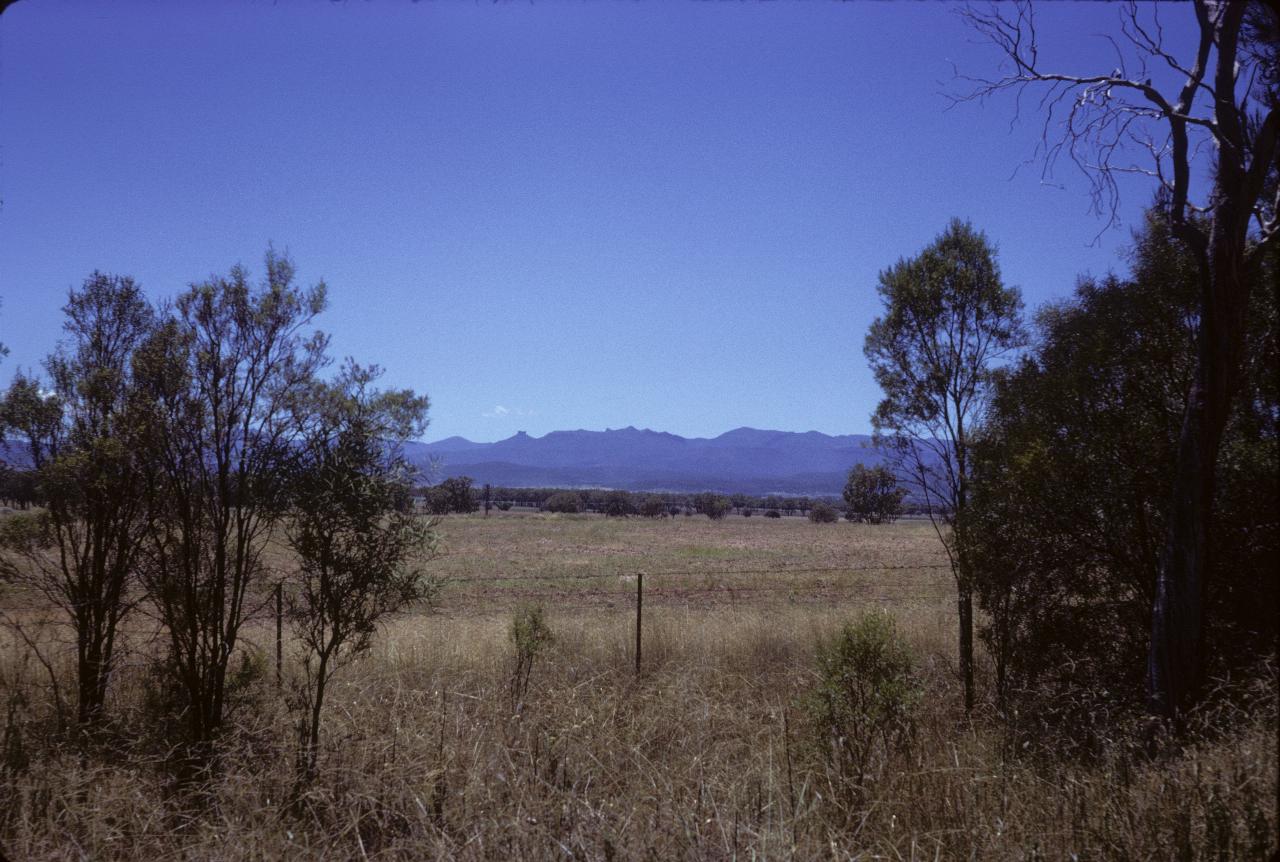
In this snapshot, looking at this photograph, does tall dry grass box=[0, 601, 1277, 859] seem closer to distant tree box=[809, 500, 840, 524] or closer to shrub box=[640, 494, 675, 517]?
distant tree box=[809, 500, 840, 524]

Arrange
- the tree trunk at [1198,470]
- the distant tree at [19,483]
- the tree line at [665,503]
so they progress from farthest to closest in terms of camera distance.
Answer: the tree line at [665,503]
the distant tree at [19,483]
the tree trunk at [1198,470]

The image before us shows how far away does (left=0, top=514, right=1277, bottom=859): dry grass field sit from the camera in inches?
187

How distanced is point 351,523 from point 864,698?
19.5 feet

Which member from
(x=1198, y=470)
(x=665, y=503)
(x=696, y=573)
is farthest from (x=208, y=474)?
(x=665, y=503)

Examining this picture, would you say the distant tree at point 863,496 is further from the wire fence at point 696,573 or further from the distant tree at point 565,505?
the wire fence at point 696,573

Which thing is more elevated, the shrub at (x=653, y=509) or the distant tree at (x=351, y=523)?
the distant tree at (x=351, y=523)

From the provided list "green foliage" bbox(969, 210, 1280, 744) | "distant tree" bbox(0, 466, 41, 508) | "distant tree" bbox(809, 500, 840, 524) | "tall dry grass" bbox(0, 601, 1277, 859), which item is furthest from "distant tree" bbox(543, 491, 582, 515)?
"green foliage" bbox(969, 210, 1280, 744)

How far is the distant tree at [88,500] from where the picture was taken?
8.09 meters

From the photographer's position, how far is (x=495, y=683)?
10039 millimetres

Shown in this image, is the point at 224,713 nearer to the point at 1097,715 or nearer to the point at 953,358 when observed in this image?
the point at 1097,715

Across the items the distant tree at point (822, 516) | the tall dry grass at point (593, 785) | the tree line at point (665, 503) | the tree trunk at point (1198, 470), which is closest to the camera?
the tall dry grass at point (593, 785)

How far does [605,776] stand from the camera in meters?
6.95

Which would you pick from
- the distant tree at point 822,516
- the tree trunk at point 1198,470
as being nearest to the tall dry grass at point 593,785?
the tree trunk at point 1198,470

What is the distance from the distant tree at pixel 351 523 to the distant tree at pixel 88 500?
7.24 ft
